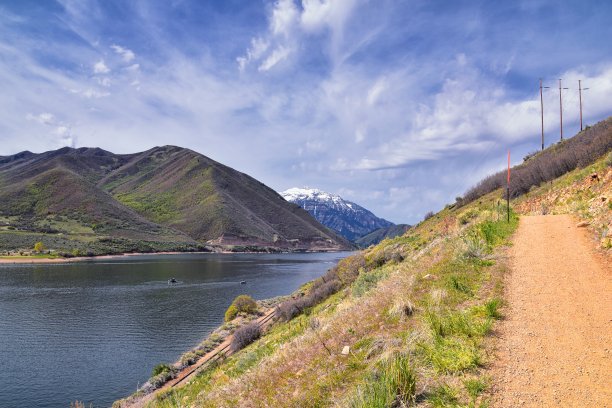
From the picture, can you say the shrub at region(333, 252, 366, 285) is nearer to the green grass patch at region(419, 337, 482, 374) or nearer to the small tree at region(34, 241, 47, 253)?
the green grass patch at region(419, 337, 482, 374)

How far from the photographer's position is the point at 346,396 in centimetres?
509

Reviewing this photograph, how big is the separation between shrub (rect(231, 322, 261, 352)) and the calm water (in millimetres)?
5178

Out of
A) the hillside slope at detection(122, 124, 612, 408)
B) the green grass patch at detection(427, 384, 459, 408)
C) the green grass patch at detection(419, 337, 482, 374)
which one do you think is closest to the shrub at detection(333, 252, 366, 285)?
the hillside slope at detection(122, 124, 612, 408)

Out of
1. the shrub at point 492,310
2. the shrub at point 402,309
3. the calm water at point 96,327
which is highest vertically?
the shrub at point 492,310

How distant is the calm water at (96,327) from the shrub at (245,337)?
5178 mm

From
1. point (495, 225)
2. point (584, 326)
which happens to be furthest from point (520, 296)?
point (495, 225)

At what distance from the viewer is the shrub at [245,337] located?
2166cm

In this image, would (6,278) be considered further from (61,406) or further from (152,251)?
(152,251)

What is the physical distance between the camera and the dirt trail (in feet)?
14.7

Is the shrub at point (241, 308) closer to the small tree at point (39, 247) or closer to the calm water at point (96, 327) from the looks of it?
the calm water at point (96, 327)

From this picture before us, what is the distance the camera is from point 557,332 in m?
5.93

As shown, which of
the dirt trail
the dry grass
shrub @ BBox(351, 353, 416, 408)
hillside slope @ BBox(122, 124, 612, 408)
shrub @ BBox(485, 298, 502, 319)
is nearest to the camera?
the dirt trail

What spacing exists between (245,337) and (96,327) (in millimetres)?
16978

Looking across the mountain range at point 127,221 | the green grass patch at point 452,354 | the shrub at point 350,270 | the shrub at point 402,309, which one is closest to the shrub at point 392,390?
the green grass patch at point 452,354
